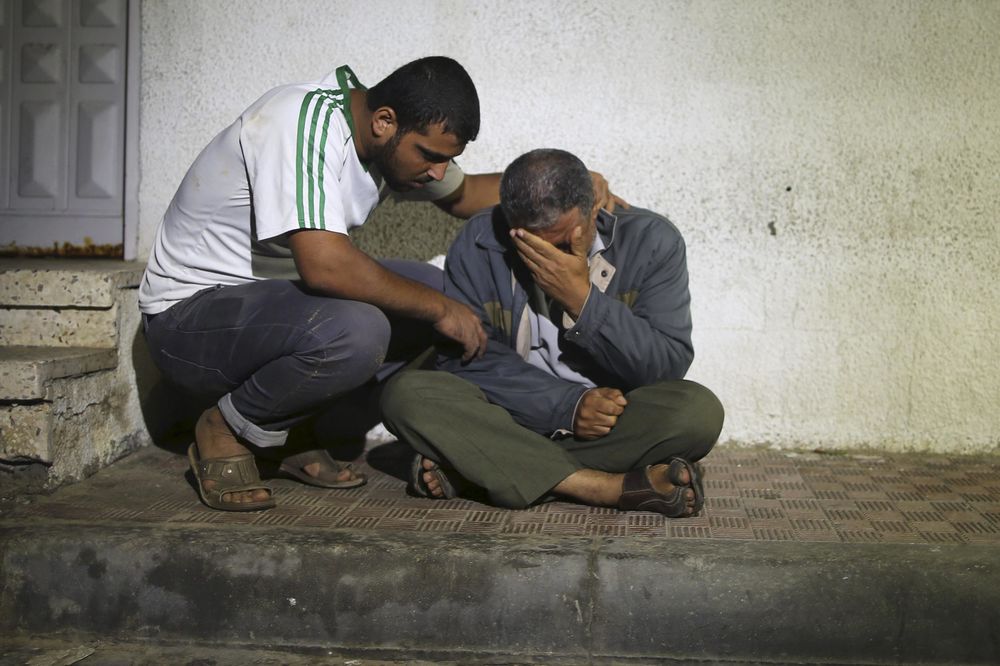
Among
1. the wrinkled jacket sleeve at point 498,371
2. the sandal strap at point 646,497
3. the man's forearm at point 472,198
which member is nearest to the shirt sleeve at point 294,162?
the wrinkled jacket sleeve at point 498,371

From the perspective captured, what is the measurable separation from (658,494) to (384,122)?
4.40ft

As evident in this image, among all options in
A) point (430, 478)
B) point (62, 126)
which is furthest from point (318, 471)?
point (62, 126)

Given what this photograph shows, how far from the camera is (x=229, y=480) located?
3.17m

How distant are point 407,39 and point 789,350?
1826 millimetres

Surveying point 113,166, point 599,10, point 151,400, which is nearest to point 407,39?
point 599,10

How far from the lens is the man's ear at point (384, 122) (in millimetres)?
3047

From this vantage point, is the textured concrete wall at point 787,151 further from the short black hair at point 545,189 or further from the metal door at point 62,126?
the short black hair at point 545,189

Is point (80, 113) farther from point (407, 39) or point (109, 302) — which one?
point (407, 39)

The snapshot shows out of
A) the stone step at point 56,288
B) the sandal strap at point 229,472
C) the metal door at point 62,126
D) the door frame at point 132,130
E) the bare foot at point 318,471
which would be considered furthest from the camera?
the metal door at point 62,126

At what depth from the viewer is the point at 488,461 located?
3092 millimetres

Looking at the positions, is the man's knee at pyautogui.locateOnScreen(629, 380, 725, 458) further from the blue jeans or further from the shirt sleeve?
the shirt sleeve

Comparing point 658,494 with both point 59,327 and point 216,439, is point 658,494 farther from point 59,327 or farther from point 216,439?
point 59,327

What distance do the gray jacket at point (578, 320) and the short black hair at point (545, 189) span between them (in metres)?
0.24

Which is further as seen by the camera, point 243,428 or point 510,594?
point 243,428
